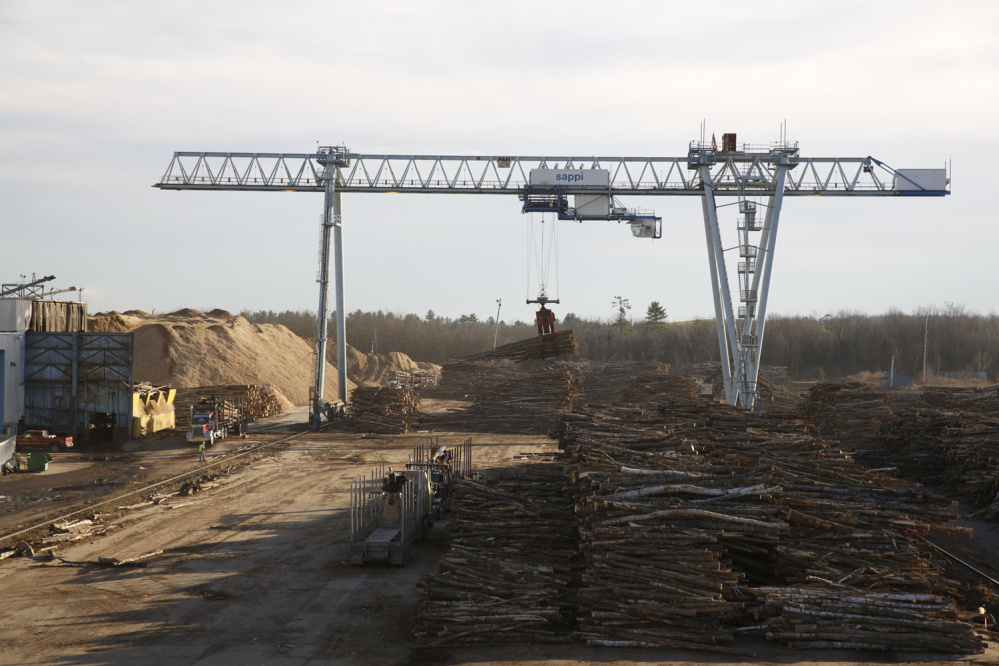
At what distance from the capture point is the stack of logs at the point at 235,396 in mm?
39594

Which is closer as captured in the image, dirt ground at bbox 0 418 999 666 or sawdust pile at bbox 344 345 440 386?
dirt ground at bbox 0 418 999 666

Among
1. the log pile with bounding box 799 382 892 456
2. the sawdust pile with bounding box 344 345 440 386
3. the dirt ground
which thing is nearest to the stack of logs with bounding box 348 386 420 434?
the dirt ground

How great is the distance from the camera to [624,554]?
1430cm

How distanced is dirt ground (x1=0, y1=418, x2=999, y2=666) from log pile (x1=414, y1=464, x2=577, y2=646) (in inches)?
14.4

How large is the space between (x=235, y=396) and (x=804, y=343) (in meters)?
67.2

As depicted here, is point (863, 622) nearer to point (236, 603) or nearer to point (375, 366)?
point (236, 603)

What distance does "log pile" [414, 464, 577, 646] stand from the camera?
13625 mm

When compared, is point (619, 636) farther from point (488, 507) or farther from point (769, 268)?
point (769, 268)

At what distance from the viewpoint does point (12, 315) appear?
34594mm

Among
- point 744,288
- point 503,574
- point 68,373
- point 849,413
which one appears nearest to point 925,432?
point 849,413

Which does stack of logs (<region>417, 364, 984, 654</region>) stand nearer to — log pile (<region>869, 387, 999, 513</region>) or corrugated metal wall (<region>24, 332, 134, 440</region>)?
log pile (<region>869, 387, 999, 513</region>)

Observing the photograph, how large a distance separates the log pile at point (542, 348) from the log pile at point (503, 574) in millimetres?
25890

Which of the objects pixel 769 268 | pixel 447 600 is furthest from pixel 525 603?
pixel 769 268

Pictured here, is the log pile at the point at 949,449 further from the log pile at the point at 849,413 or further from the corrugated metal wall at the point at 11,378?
the corrugated metal wall at the point at 11,378
